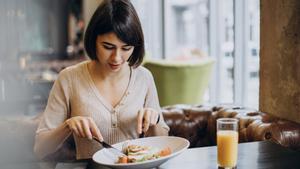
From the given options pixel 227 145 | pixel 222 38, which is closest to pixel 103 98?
pixel 227 145

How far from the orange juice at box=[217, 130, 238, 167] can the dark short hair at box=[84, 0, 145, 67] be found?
0.53m

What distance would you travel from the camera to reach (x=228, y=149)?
142 centimetres

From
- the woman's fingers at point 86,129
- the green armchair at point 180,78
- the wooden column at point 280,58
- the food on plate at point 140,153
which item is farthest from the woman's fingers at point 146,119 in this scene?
the green armchair at point 180,78

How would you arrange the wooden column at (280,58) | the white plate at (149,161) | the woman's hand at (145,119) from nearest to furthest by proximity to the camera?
the white plate at (149,161) → the woman's hand at (145,119) → the wooden column at (280,58)

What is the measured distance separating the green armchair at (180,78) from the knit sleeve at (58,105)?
8.45ft

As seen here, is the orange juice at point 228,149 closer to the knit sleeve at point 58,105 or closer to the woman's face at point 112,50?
the woman's face at point 112,50

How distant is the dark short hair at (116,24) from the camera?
1.66 meters

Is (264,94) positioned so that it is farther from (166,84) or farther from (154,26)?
(154,26)

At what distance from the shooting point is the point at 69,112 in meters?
1.86

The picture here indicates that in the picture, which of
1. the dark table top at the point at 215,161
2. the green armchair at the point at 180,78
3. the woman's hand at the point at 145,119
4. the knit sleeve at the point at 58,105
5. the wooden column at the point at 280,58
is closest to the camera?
the dark table top at the point at 215,161

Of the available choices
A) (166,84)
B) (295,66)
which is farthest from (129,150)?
(166,84)

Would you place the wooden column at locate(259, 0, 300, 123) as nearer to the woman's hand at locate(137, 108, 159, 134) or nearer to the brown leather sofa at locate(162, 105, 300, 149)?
the brown leather sofa at locate(162, 105, 300, 149)

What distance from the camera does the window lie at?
4.00 m

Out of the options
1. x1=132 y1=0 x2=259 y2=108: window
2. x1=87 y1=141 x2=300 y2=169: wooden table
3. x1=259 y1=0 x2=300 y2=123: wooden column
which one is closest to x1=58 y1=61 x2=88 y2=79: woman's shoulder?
x1=87 y1=141 x2=300 y2=169: wooden table
